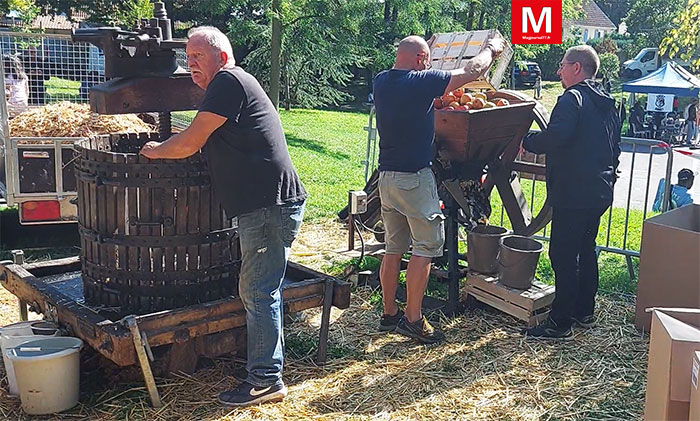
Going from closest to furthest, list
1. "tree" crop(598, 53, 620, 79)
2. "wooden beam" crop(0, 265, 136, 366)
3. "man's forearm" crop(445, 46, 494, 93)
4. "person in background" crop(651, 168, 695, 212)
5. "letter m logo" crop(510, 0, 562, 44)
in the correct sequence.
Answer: "wooden beam" crop(0, 265, 136, 366), "man's forearm" crop(445, 46, 494, 93), "person in background" crop(651, 168, 695, 212), "letter m logo" crop(510, 0, 562, 44), "tree" crop(598, 53, 620, 79)

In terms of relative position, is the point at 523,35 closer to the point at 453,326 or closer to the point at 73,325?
the point at 453,326

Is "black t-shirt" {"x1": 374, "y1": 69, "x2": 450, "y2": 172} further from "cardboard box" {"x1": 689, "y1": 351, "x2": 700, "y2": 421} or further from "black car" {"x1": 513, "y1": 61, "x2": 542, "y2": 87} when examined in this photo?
"black car" {"x1": 513, "y1": 61, "x2": 542, "y2": 87}

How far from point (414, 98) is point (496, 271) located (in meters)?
1.75

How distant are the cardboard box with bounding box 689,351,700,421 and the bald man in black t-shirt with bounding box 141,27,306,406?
2.20 meters

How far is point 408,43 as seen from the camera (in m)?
4.96

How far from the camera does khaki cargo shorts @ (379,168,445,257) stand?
16.5 ft

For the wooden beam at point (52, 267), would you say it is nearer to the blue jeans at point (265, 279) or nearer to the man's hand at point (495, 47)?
the blue jeans at point (265, 279)

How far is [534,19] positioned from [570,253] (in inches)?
823

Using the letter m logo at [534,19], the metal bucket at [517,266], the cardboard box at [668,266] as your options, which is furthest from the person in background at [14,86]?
the letter m logo at [534,19]

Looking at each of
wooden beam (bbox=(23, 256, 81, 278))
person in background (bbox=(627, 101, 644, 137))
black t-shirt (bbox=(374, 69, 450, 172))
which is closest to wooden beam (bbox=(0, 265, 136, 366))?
wooden beam (bbox=(23, 256, 81, 278))

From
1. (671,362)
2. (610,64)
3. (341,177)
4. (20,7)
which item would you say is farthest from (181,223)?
(610,64)

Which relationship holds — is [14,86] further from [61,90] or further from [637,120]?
[637,120]

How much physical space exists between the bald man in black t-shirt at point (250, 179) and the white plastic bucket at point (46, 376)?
0.84 meters

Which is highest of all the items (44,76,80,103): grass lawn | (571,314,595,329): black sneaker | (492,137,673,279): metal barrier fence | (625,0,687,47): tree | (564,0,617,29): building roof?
(564,0,617,29): building roof
